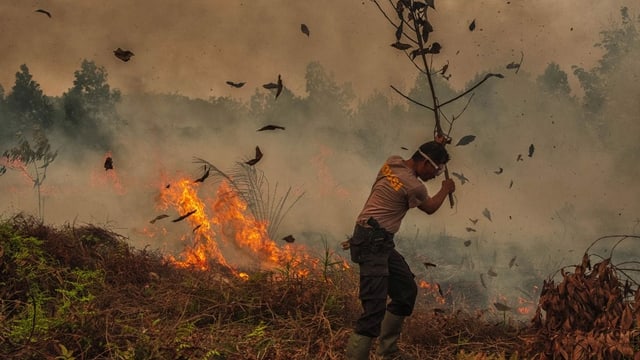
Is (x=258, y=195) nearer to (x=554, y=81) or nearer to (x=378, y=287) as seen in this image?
(x=378, y=287)

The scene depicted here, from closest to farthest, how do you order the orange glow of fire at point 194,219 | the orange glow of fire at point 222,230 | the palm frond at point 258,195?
the orange glow of fire at point 194,219
the orange glow of fire at point 222,230
the palm frond at point 258,195

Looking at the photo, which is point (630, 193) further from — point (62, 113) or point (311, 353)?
point (62, 113)

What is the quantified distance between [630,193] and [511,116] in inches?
155

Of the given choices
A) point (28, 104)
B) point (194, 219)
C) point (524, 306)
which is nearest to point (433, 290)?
point (524, 306)

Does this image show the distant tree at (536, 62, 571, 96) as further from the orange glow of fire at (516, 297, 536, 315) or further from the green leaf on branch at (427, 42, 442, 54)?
the green leaf on branch at (427, 42, 442, 54)

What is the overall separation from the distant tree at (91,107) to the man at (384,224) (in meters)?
10.2

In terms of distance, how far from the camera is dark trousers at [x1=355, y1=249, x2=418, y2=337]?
15.5ft

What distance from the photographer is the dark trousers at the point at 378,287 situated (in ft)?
15.5

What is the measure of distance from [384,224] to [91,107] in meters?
12.7

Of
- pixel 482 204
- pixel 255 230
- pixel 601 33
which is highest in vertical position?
pixel 601 33

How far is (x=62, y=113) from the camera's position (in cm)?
1539

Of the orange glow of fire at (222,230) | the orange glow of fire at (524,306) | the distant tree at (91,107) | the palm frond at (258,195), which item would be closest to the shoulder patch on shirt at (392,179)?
the orange glow of fire at (222,230)

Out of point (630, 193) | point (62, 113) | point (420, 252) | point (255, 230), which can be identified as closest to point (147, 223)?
point (255, 230)

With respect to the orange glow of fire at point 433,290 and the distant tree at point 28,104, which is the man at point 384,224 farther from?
the distant tree at point 28,104
